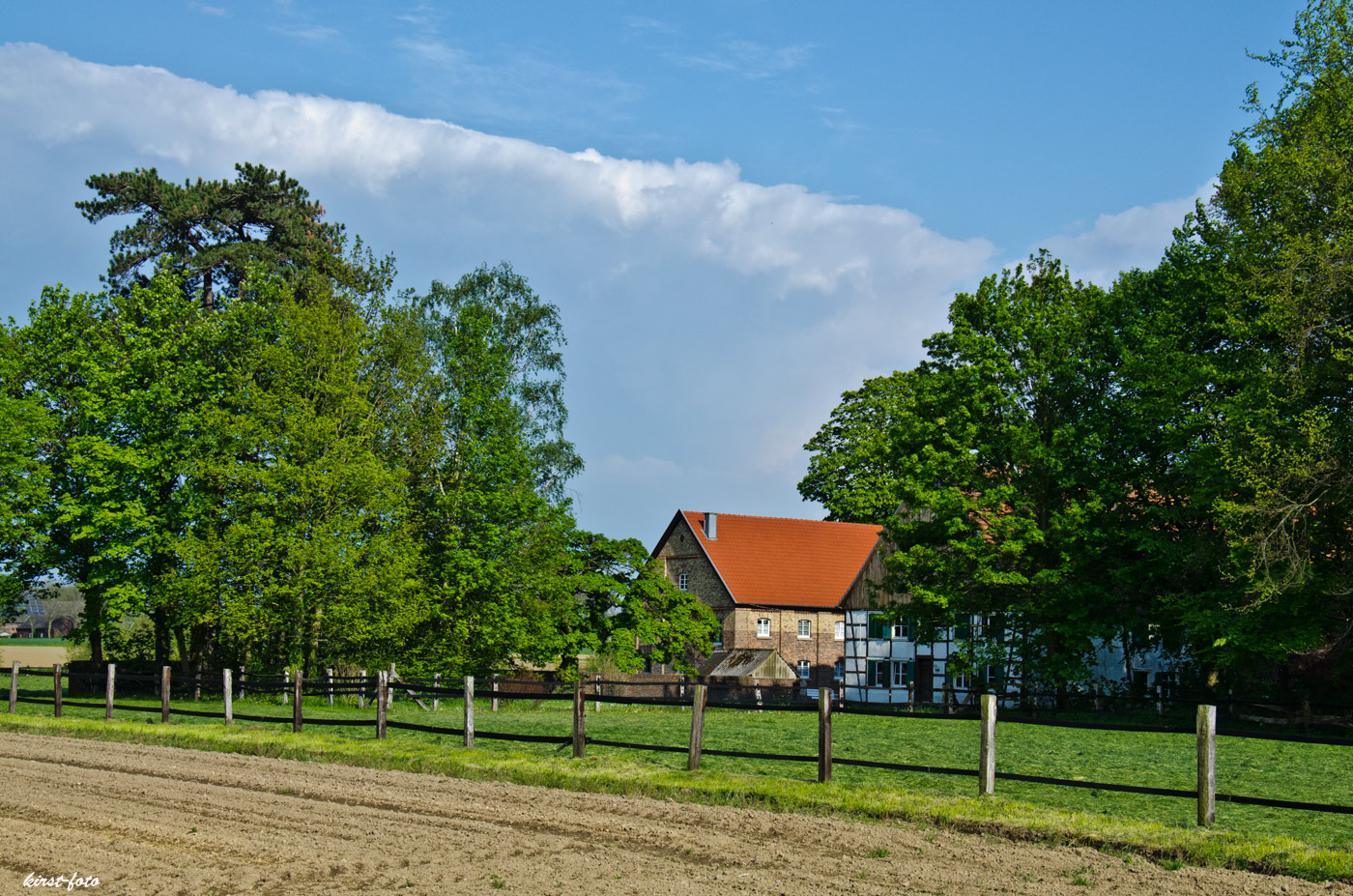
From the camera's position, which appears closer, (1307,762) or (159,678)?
(1307,762)

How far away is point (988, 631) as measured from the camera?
33.5m

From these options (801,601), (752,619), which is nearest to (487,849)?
(752,619)

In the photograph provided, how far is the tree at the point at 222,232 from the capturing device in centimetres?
3909

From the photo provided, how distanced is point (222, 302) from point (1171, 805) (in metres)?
36.9

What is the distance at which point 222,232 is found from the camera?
41188 mm

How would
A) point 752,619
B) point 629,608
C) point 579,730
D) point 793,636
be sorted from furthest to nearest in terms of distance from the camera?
point 793,636, point 752,619, point 629,608, point 579,730

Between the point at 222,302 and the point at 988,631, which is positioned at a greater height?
the point at 222,302

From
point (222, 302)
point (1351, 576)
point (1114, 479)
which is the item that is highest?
point (222, 302)

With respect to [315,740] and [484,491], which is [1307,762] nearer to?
[315,740]

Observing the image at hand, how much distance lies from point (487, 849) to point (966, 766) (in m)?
9.55

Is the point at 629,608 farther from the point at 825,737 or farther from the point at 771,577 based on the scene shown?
the point at 825,737

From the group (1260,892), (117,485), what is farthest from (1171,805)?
(117,485)

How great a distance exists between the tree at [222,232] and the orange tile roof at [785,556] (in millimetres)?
21982

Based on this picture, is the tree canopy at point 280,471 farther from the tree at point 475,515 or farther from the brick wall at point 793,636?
the brick wall at point 793,636
